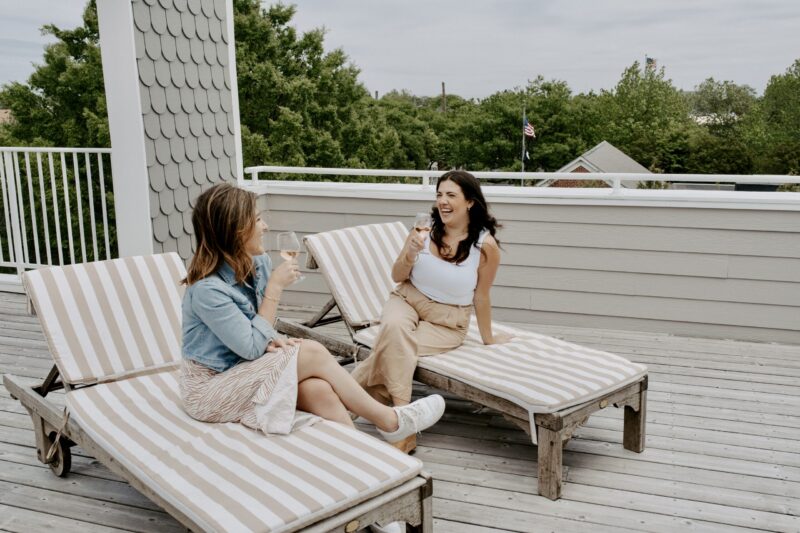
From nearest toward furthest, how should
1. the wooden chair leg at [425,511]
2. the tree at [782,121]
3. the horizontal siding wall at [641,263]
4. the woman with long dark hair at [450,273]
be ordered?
the wooden chair leg at [425,511] < the woman with long dark hair at [450,273] < the horizontal siding wall at [641,263] < the tree at [782,121]

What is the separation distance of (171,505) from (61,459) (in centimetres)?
102

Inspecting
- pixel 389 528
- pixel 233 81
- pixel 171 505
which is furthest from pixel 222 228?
pixel 233 81

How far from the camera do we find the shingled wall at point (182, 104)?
14.6ft

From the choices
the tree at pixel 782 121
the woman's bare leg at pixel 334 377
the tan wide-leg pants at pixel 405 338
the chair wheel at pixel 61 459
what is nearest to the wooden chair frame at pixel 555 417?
the tan wide-leg pants at pixel 405 338

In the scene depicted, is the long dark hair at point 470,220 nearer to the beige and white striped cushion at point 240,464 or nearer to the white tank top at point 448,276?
the white tank top at point 448,276

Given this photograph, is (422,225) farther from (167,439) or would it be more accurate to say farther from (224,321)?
(167,439)

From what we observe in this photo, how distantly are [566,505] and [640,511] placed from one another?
25 cm

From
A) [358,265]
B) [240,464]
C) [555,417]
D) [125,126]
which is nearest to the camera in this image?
[240,464]

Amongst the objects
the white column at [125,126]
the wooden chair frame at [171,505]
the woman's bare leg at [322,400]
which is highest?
the white column at [125,126]

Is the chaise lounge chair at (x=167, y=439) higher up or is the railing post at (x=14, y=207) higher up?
the railing post at (x=14, y=207)

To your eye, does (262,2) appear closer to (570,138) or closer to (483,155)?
(483,155)

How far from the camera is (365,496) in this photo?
204 cm

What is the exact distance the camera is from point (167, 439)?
2.40 metres

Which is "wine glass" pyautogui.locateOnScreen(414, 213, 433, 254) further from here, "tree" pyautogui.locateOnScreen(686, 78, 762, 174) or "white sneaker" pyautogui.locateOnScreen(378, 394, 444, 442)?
"tree" pyautogui.locateOnScreen(686, 78, 762, 174)
